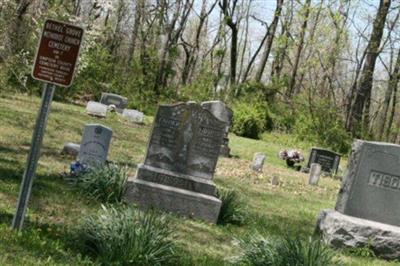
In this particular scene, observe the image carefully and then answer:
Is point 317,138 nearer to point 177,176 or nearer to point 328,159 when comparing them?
point 328,159

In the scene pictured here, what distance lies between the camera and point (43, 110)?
19.8 feet

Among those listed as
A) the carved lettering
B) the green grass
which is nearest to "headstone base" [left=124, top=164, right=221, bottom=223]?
the green grass

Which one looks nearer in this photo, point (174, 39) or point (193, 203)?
point (193, 203)

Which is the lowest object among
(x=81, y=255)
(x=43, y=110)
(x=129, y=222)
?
(x=81, y=255)

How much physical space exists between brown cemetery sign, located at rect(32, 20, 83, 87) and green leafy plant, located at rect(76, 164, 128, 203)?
349 centimetres

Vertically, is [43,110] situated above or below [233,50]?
below

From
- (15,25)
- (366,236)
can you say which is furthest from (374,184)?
(15,25)

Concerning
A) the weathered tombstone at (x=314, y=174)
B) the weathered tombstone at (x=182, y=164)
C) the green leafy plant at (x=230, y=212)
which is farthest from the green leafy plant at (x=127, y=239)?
the weathered tombstone at (x=314, y=174)

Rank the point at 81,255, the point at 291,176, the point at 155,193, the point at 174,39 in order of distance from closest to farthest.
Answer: the point at 81,255 < the point at 155,193 < the point at 291,176 < the point at 174,39

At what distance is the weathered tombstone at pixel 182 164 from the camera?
31.3 feet

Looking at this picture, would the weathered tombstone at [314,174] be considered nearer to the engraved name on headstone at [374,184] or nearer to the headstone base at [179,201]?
the engraved name on headstone at [374,184]

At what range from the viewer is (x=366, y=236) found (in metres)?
9.00

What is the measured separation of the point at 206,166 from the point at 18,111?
996cm

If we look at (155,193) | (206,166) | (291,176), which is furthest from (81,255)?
(291,176)
